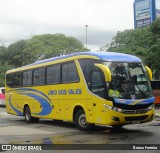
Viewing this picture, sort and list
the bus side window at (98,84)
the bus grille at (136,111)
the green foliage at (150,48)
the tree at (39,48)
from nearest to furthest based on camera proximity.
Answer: the bus grille at (136,111), the bus side window at (98,84), the green foliage at (150,48), the tree at (39,48)

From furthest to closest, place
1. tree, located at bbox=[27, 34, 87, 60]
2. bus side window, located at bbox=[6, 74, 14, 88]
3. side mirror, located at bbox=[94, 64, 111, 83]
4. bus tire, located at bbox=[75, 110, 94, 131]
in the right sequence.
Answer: tree, located at bbox=[27, 34, 87, 60] → bus side window, located at bbox=[6, 74, 14, 88] → bus tire, located at bbox=[75, 110, 94, 131] → side mirror, located at bbox=[94, 64, 111, 83]

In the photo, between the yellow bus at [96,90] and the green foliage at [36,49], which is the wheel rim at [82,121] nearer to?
the yellow bus at [96,90]

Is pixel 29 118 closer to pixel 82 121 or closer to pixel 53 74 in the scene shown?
pixel 53 74

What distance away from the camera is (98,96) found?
14.3m

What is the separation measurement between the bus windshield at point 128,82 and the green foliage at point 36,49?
5363 centimetres

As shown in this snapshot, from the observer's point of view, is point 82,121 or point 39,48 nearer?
point 82,121

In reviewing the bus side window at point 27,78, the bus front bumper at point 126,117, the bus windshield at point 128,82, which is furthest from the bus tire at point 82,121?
the bus side window at point 27,78

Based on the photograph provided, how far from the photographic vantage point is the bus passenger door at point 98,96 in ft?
46.0

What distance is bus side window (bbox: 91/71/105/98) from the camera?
14.1 meters

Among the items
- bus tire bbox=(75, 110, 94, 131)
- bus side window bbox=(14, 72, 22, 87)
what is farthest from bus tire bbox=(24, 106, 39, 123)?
bus tire bbox=(75, 110, 94, 131)

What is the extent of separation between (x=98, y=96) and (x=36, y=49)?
191 feet

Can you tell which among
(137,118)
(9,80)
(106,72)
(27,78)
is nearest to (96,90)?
(106,72)

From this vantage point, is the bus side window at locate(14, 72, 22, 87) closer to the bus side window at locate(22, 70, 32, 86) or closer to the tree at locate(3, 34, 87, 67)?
the bus side window at locate(22, 70, 32, 86)

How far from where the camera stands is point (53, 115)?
17.8 meters
